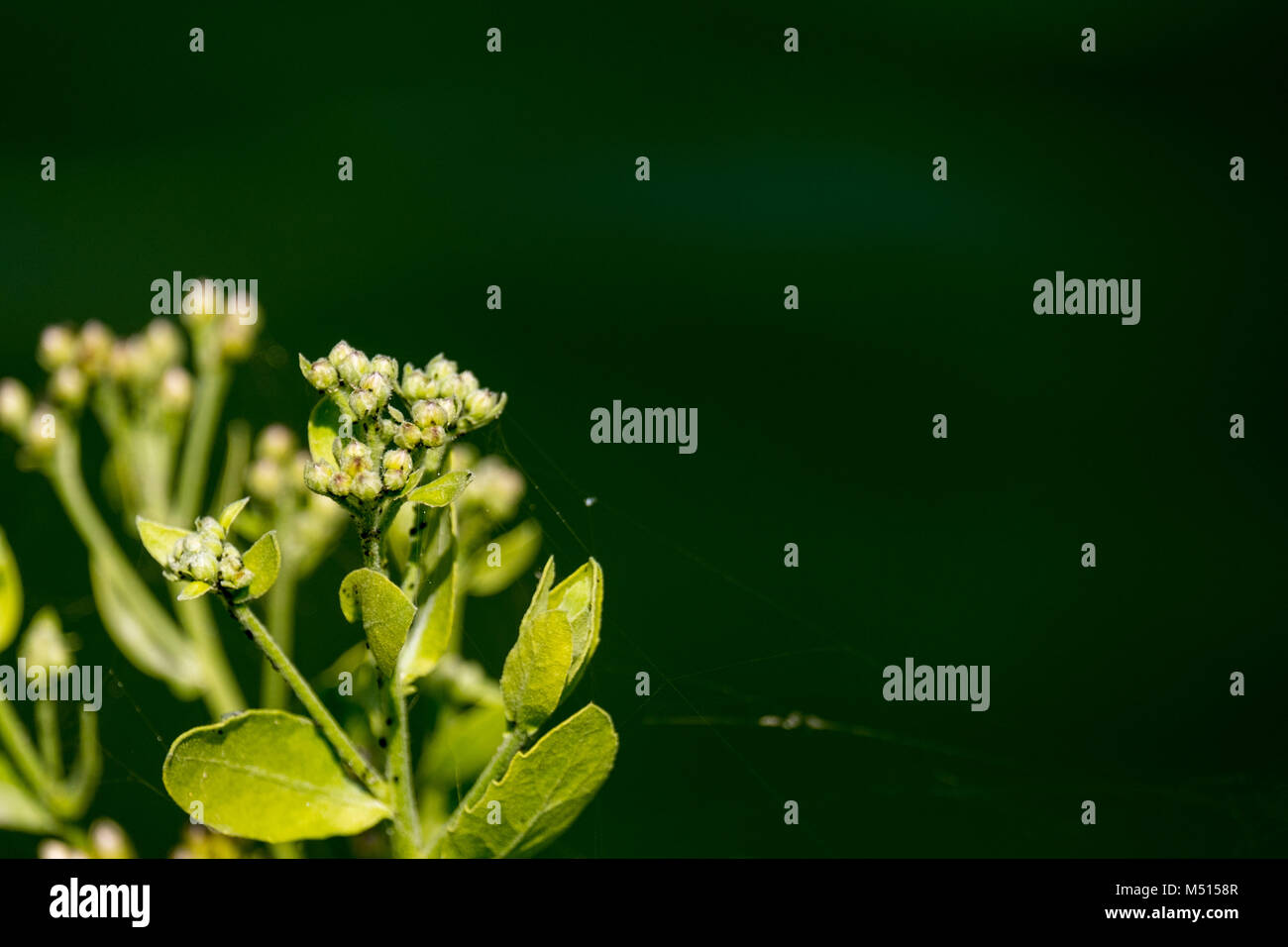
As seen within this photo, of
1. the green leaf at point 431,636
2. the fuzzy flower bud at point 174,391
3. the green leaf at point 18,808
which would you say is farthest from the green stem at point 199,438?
the green leaf at point 431,636

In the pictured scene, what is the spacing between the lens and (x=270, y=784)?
489 mm

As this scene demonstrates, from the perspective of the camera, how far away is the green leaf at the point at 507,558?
708 millimetres

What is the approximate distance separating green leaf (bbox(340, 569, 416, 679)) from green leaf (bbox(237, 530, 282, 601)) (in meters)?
0.03

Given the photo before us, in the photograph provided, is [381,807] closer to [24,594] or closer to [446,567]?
[446,567]

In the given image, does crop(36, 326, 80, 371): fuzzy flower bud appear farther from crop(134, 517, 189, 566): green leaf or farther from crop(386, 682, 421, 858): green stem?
crop(386, 682, 421, 858): green stem

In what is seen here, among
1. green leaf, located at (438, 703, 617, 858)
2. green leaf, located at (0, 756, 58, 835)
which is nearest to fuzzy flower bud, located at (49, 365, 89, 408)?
green leaf, located at (0, 756, 58, 835)

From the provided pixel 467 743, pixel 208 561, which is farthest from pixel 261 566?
pixel 467 743

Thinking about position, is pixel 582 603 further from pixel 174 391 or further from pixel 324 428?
pixel 174 391

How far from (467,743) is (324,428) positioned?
0.77 feet

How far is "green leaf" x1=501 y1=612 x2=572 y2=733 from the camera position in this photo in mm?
448

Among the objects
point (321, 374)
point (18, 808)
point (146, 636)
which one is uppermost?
point (321, 374)

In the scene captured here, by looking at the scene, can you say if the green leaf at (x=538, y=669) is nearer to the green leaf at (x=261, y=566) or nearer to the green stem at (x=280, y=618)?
the green leaf at (x=261, y=566)

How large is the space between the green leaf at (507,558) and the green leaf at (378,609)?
25 centimetres
